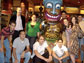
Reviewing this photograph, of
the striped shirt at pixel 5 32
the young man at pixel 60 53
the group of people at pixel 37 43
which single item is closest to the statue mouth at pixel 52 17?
the group of people at pixel 37 43

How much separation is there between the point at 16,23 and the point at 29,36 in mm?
438

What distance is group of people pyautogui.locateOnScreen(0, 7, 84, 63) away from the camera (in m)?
3.54

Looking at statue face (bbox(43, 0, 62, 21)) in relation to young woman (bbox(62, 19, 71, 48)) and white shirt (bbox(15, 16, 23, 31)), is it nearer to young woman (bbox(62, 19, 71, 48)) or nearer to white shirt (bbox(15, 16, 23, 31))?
young woman (bbox(62, 19, 71, 48))

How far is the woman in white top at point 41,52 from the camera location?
343cm

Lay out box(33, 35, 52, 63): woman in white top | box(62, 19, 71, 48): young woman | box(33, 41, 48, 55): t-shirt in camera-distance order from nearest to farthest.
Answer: box(33, 35, 52, 63): woman in white top
box(33, 41, 48, 55): t-shirt
box(62, 19, 71, 48): young woman

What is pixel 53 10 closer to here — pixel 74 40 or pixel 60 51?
pixel 74 40

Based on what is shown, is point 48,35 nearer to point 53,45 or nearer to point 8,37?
point 53,45

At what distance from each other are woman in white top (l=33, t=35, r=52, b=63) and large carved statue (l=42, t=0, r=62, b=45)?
19.8 inches

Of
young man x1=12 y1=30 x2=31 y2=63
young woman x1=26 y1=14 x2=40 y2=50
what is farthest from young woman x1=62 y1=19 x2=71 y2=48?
young man x1=12 y1=30 x2=31 y2=63

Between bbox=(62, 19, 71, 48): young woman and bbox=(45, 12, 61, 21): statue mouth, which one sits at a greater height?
bbox=(45, 12, 61, 21): statue mouth

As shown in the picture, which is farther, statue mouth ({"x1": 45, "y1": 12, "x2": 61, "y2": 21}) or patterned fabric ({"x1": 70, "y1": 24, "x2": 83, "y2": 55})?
statue mouth ({"x1": 45, "y1": 12, "x2": 61, "y2": 21})

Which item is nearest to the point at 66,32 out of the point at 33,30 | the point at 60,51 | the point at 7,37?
the point at 60,51

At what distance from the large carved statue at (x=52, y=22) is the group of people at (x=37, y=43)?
0.15 meters

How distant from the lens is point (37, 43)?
3561mm
